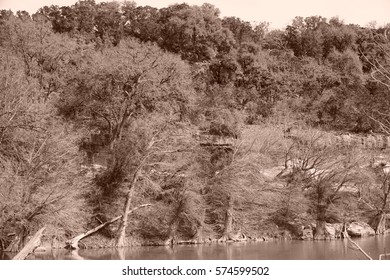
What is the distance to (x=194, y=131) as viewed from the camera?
35094mm

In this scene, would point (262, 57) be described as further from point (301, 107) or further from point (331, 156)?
point (331, 156)

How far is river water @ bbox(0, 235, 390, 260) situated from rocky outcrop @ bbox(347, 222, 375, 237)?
10.1ft

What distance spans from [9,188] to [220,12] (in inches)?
1789

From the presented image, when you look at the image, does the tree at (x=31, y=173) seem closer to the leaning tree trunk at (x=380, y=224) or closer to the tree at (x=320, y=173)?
the tree at (x=320, y=173)

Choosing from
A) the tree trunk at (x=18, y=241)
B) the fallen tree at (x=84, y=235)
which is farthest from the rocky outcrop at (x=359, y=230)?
the tree trunk at (x=18, y=241)

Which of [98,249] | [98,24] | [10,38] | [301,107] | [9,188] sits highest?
[98,24]

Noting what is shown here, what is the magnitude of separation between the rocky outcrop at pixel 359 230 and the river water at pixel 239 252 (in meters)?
3.07

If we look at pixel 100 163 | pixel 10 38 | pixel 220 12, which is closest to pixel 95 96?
pixel 100 163

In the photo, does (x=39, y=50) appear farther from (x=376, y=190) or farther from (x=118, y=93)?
(x=376, y=190)

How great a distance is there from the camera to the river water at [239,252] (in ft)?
76.0

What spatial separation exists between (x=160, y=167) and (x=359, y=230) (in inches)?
483

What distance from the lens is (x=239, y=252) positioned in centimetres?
2558

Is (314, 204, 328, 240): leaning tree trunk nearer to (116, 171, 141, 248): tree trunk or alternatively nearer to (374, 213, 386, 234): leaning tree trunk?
(374, 213, 386, 234): leaning tree trunk

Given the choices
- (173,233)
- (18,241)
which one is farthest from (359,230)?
(18,241)
